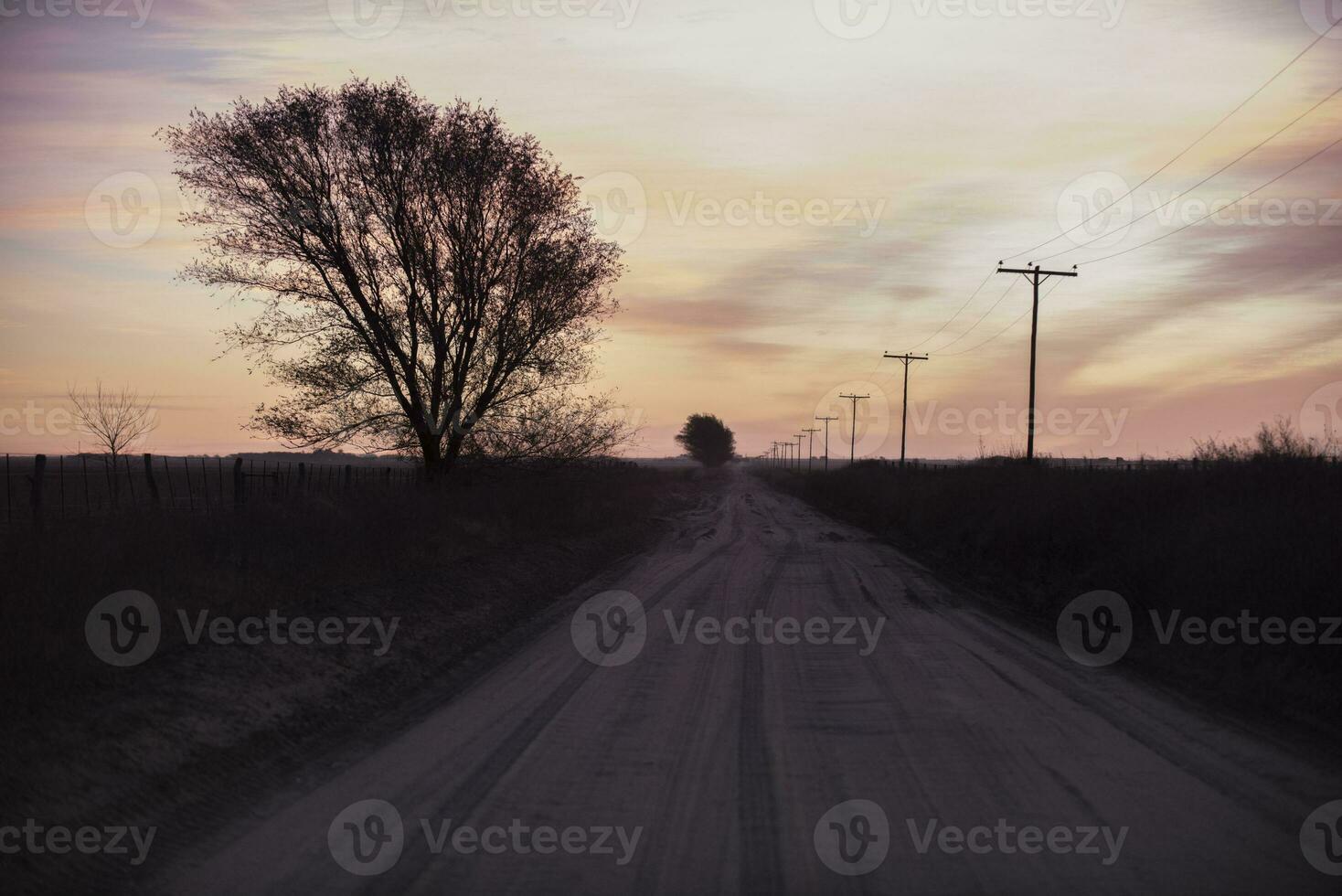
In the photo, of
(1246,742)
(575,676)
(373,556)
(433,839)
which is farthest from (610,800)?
(373,556)

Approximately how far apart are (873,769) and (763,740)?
1078 millimetres

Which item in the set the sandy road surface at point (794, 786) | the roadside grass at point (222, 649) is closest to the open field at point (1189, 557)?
the sandy road surface at point (794, 786)

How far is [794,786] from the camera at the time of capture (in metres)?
6.54

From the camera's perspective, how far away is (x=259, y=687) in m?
8.52

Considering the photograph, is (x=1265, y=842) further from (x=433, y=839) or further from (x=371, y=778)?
(x=371, y=778)

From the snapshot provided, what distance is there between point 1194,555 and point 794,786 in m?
9.93

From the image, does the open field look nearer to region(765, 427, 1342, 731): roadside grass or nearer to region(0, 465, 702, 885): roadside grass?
region(765, 427, 1342, 731): roadside grass

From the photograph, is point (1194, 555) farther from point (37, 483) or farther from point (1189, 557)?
point (37, 483)

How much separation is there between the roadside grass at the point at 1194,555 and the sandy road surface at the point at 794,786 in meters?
1.40

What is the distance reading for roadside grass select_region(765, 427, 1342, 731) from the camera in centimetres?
980

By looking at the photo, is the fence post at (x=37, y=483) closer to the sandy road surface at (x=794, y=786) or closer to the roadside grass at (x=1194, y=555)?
the sandy road surface at (x=794, y=786)

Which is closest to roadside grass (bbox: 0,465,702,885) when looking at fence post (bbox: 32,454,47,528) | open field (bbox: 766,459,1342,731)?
fence post (bbox: 32,454,47,528)

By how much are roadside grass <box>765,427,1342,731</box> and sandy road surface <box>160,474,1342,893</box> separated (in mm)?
1403

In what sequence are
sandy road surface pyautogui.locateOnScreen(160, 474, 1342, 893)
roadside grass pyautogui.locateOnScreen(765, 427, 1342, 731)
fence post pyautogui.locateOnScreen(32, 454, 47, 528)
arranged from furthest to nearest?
1. fence post pyautogui.locateOnScreen(32, 454, 47, 528)
2. roadside grass pyautogui.locateOnScreen(765, 427, 1342, 731)
3. sandy road surface pyautogui.locateOnScreen(160, 474, 1342, 893)
